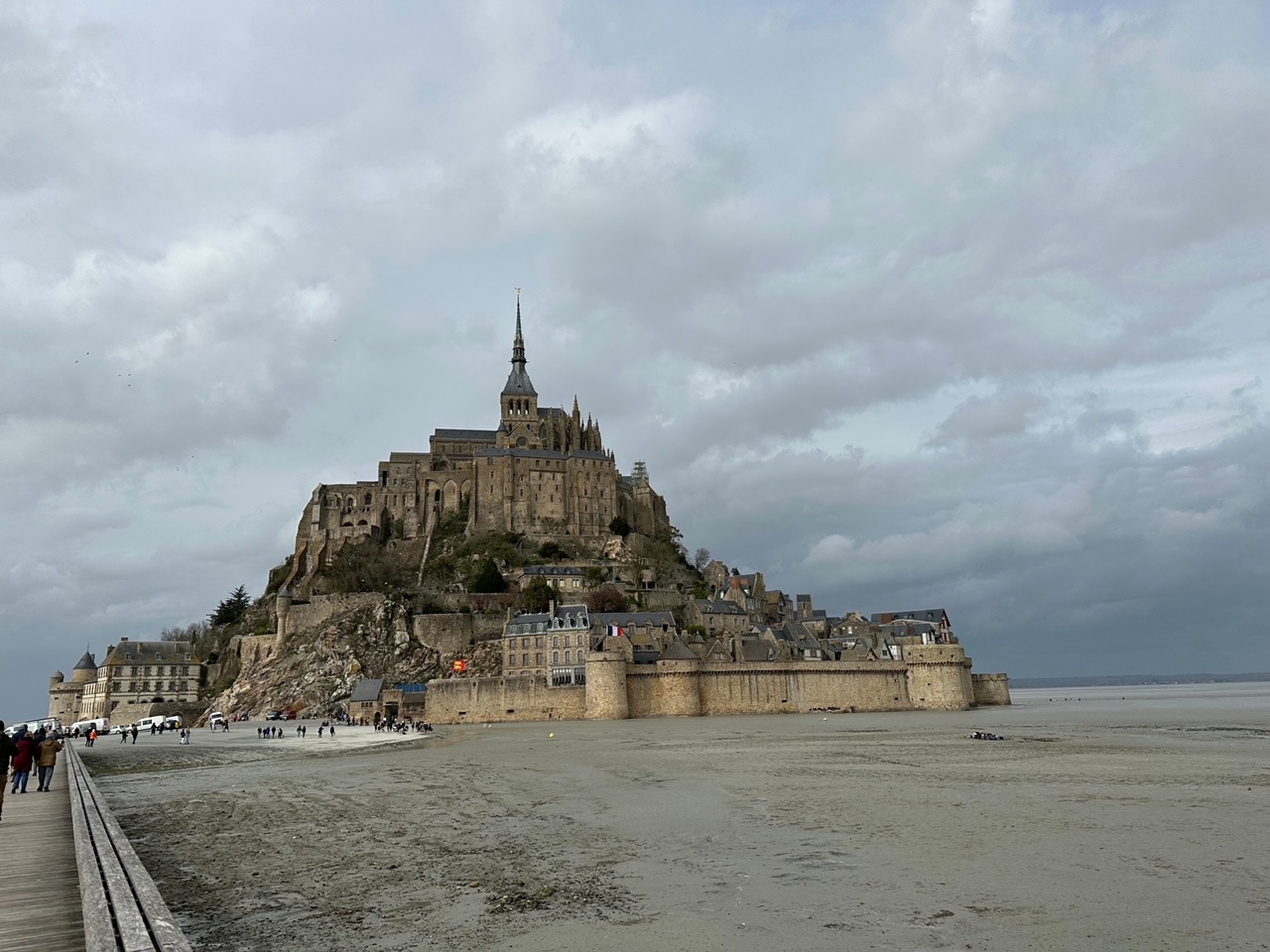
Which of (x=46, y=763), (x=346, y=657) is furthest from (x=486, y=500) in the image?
(x=46, y=763)

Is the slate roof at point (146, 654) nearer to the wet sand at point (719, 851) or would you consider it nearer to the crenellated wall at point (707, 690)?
the crenellated wall at point (707, 690)

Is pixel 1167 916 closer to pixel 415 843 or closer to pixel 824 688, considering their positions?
pixel 415 843

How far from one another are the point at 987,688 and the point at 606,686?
118 ft

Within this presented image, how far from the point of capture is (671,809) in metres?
19.8

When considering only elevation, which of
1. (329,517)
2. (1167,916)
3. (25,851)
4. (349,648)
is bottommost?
(1167,916)

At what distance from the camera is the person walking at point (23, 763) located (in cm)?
1858

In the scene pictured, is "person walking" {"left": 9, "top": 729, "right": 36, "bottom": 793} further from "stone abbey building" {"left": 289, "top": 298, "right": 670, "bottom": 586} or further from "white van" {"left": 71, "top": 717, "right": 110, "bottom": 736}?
"stone abbey building" {"left": 289, "top": 298, "right": 670, "bottom": 586}

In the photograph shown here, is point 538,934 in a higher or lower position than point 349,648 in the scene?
lower

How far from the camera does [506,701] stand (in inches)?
2279

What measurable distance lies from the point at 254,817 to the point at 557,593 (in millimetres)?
53370

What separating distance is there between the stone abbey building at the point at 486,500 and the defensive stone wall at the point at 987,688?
109 feet

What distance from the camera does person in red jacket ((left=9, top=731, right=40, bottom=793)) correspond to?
18.6 meters

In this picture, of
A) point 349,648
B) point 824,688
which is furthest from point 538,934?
point 349,648

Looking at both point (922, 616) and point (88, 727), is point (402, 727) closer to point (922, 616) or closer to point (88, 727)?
point (88, 727)
